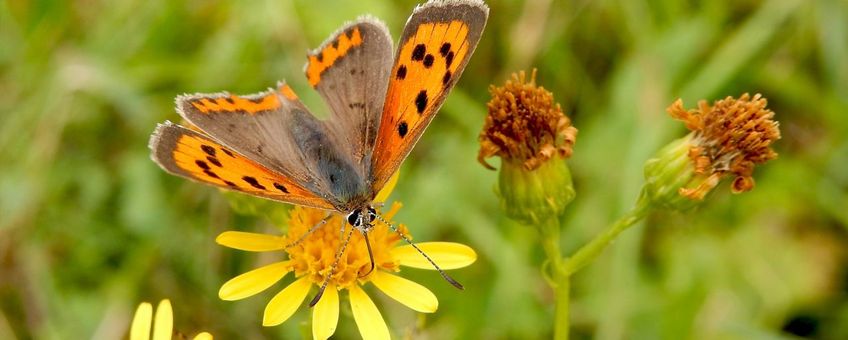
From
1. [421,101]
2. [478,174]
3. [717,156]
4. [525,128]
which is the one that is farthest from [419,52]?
[478,174]

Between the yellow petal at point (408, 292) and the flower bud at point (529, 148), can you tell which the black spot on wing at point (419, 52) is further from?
the yellow petal at point (408, 292)

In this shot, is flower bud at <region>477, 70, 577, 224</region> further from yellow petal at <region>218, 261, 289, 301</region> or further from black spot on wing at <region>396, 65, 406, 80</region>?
yellow petal at <region>218, 261, 289, 301</region>

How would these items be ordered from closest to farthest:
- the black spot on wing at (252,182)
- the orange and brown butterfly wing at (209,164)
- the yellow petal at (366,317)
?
the orange and brown butterfly wing at (209,164)
the black spot on wing at (252,182)
the yellow petal at (366,317)

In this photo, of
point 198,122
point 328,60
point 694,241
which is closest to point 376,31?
point 328,60

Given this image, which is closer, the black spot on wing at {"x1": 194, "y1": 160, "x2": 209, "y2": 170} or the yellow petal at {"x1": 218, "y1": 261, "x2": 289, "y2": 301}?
the black spot on wing at {"x1": 194, "y1": 160, "x2": 209, "y2": 170}

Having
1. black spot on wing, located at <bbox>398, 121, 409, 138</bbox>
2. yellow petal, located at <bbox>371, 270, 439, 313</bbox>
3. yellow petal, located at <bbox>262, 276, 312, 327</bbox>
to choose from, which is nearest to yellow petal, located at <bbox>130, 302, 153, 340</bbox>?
yellow petal, located at <bbox>262, 276, 312, 327</bbox>

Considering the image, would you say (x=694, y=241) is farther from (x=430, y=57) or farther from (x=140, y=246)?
(x=140, y=246)

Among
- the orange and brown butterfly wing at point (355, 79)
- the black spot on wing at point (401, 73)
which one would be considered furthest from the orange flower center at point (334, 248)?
the black spot on wing at point (401, 73)
